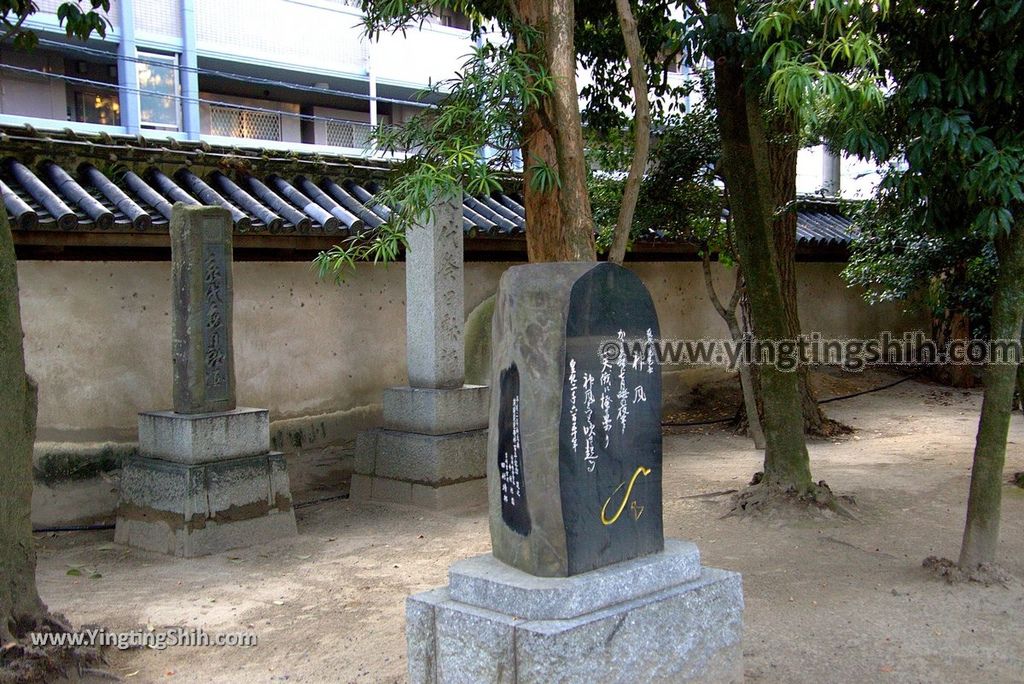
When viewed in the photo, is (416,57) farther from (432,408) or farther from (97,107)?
(432,408)

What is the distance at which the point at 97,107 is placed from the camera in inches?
717

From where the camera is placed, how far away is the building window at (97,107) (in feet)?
59.1

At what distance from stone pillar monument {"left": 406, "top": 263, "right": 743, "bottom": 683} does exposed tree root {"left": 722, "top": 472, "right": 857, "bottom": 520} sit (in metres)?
3.64

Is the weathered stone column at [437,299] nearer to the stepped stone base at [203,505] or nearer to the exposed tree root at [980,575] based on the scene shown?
the stepped stone base at [203,505]

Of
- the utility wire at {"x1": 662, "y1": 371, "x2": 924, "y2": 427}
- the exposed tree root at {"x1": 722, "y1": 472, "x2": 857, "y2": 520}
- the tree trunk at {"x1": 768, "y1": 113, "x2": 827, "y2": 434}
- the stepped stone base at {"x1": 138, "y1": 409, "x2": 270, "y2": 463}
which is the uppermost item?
the tree trunk at {"x1": 768, "y1": 113, "x2": 827, "y2": 434}

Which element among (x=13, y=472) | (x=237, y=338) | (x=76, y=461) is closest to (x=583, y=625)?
(x=13, y=472)

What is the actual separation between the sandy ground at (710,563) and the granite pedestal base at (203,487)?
0.59 feet

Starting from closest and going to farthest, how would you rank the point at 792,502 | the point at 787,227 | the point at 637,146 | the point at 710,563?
→ the point at 637,146 < the point at 710,563 < the point at 792,502 < the point at 787,227

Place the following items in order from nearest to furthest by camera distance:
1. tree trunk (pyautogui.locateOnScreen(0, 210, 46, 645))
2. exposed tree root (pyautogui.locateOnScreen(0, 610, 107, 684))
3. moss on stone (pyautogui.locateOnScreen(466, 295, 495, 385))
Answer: exposed tree root (pyautogui.locateOnScreen(0, 610, 107, 684))
tree trunk (pyautogui.locateOnScreen(0, 210, 46, 645))
moss on stone (pyautogui.locateOnScreen(466, 295, 495, 385))

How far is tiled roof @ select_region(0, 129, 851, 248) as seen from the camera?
25.8 ft

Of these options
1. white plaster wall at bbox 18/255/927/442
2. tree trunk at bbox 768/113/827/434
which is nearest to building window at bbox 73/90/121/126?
white plaster wall at bbox 18/255/927/442

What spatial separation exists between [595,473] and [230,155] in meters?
6.85
